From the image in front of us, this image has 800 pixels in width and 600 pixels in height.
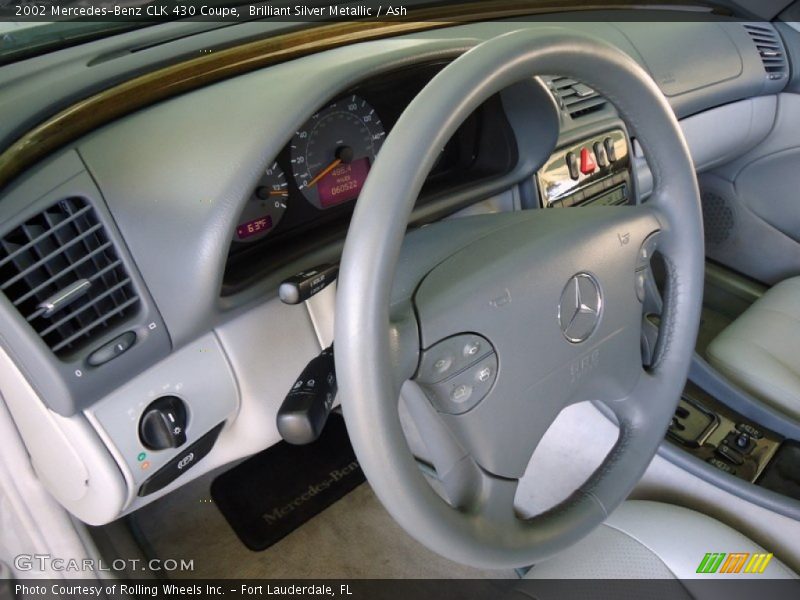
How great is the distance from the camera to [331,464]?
166 cm

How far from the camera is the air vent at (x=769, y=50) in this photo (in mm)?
1897

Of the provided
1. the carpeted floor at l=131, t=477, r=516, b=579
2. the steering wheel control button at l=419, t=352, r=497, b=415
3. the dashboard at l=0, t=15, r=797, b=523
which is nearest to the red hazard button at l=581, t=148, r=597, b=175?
the dashboard at l=0, t=15, r=797, b=523

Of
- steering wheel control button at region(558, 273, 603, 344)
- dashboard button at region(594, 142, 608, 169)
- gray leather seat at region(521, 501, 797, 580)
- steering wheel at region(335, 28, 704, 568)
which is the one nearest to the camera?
steering wheel at region(335, 28, 704, 568)

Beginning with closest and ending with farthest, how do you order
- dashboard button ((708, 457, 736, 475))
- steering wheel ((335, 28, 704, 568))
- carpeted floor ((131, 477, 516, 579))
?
steering wheel ((335, 28, 704, 568)) < dashboard button ((708, 457, 736, 475)) < carpeted floor ((131, 477, 516, 579))

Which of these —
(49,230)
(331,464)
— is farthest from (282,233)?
(331,464)

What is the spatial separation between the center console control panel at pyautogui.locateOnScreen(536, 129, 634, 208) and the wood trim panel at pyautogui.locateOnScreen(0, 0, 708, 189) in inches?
13.2

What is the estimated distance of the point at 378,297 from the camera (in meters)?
0.54

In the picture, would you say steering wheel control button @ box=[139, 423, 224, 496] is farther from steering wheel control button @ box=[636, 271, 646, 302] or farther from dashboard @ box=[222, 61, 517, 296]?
steering wheel control button @ box=[636, 271, 646, 302]

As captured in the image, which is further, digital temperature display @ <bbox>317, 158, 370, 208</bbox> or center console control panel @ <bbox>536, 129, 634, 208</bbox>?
center console control panel @ <bbox>536, 129, 634, 208</bbox>

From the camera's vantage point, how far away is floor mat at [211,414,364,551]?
154 cm

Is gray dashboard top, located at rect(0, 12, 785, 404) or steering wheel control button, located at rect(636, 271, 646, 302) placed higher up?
gray dashboard top, located at rect(0, 12, 785, 404)

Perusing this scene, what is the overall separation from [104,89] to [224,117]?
0.15 m

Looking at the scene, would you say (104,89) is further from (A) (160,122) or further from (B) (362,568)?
(B) (362,568)

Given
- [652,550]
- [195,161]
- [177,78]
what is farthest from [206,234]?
[652,550]
